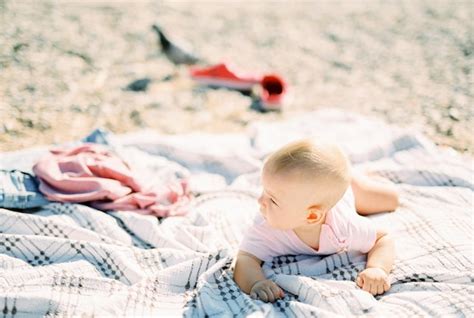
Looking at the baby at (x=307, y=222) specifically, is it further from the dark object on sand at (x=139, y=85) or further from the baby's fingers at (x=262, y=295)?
the dark object on sand at (x=139, y=85)

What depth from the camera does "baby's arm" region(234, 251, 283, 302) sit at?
2.08m

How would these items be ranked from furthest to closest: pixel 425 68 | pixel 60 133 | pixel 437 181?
pixel 425 68
pixel 60 133
pixel 437 181

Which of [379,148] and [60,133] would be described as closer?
[379,148]

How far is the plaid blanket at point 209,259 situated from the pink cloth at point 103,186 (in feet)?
0.21

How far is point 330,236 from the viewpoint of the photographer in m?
2.21

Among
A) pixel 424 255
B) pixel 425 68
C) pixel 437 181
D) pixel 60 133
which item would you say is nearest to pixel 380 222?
pixel 424 255

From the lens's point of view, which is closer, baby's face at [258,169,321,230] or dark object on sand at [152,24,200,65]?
baby's face at [258,169,321,230]

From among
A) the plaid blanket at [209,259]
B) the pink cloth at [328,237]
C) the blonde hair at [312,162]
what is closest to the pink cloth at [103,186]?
the plaid blanket at [209,259]

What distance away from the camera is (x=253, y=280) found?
7.00ft

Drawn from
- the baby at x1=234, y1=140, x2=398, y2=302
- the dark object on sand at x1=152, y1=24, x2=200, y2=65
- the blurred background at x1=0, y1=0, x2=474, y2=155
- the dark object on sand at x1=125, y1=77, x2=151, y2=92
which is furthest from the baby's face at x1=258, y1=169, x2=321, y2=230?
the dark object on sand at x1=152, y1=24, x2=200, y2=65

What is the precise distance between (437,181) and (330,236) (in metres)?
0.87

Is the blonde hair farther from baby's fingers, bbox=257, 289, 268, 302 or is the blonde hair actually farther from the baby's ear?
baby's fingers, bbox=257, 289, 268, 302

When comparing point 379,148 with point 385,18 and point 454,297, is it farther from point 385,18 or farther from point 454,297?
point 385,18

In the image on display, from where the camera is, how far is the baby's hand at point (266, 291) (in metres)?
2.07
